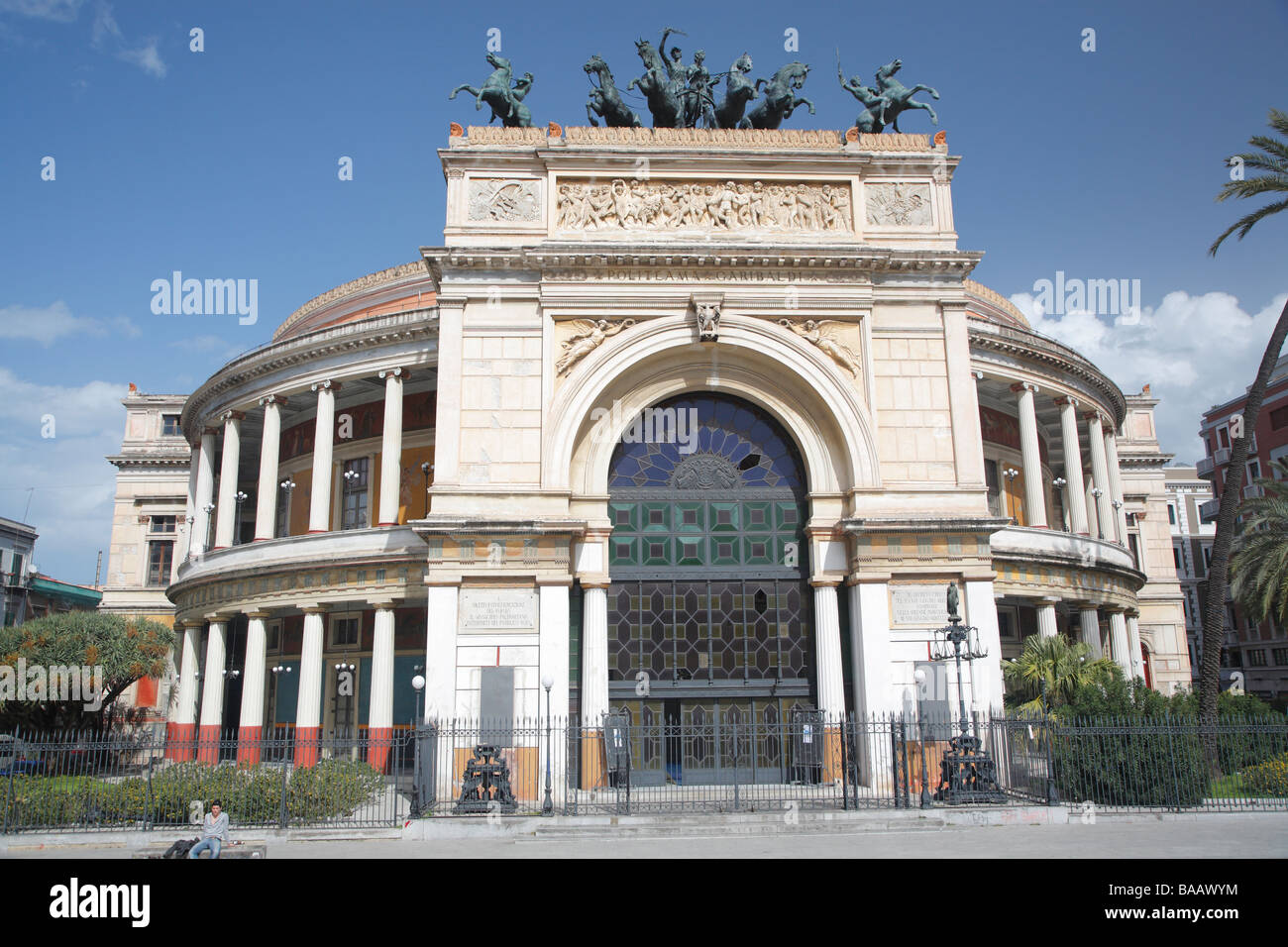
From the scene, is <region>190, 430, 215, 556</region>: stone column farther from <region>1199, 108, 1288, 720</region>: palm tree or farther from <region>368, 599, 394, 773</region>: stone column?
<region>1199, 108, 1288, 720</region>: palm tree

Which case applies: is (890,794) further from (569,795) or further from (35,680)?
(35,680)

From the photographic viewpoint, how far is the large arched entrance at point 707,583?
81.3 ft

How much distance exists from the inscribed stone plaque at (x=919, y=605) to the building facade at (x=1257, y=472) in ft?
130

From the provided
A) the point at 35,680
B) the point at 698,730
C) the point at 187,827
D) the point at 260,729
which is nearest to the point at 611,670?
the point at 698,730

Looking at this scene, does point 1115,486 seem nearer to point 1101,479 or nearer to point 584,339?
point 1101,479

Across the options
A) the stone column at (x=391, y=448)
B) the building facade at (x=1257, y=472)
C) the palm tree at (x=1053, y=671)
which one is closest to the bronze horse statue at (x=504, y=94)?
the stone column at (x=391, y=448)

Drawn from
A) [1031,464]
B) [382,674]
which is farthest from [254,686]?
[1031,464]

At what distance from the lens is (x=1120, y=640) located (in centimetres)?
3744

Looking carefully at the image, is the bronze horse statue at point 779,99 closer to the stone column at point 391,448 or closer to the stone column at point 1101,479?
the stone column at point 391,448

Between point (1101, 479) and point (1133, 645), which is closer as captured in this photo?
point (1133, 645)

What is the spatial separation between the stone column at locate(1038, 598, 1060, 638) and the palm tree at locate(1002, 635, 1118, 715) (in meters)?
4.89

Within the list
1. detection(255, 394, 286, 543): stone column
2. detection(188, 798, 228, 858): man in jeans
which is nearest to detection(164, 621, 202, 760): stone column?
detection(255, 394, 286, 543): stone column

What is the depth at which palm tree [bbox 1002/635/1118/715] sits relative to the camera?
26.6 m

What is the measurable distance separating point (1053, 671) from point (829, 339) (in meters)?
11.4
